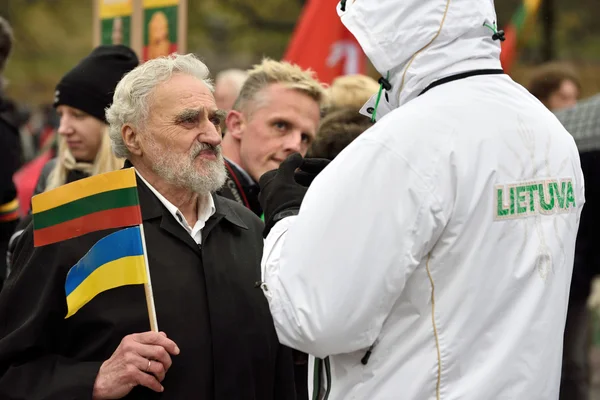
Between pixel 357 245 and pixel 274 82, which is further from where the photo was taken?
pixel 274 82

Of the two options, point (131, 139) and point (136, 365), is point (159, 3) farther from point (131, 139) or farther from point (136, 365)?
point (136, 365)

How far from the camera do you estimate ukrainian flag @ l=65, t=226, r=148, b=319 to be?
3.49m

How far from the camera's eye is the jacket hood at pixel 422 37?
306cm

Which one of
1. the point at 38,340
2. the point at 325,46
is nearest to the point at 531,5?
the point at 325,46

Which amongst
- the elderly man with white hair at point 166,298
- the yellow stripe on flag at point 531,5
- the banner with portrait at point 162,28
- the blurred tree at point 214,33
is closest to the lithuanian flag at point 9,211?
the banner with portrait at point 162,28

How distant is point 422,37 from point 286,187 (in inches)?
27.6

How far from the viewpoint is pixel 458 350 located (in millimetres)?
2996

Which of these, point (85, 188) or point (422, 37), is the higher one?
point (422, 37)

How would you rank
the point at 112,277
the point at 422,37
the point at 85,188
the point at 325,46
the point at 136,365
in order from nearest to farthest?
the point at 422,37
the point at 136,365
the point at 112,277
the point at 85,188
the point at 325,46

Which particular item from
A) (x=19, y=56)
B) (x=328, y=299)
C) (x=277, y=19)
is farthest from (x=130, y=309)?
(x=19, y=56)

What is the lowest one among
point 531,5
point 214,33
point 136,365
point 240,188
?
point 136,365

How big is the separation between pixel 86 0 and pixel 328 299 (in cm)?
2086

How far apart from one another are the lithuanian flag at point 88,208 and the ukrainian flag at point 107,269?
60mm

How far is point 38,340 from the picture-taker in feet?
11.7
